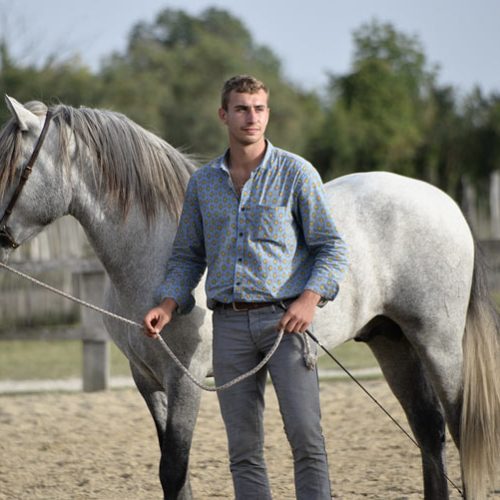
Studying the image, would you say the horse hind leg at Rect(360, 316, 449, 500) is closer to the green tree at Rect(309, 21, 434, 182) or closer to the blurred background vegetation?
the blurred background vegetation

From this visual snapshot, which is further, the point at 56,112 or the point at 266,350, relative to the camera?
the point at 56,112

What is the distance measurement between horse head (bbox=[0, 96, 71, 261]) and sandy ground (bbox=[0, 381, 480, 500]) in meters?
1.78

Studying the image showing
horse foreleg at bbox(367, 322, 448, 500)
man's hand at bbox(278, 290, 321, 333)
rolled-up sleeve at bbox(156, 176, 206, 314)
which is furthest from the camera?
horse foreleg at bbox(367, 322, 448, 500)

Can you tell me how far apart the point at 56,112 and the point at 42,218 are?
16.9 inches

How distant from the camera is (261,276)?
3.12 metres

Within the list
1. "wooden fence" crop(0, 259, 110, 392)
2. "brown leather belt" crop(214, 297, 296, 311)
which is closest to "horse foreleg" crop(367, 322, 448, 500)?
"brown leather belt" crop(214, 297, 296, 311)

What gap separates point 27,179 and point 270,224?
3.38 ft

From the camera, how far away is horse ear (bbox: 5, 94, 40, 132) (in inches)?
140

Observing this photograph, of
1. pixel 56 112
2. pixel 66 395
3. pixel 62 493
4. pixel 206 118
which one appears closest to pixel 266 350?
pixel 56 112

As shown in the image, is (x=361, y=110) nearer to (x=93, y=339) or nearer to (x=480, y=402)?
(x=93, y=339)

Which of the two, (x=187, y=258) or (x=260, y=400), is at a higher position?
(x=187, y=258)

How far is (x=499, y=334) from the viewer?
4.36m

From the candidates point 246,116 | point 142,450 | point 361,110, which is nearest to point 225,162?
point 246,116

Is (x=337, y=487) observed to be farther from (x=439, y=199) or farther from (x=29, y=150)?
(x=29, y=150)
